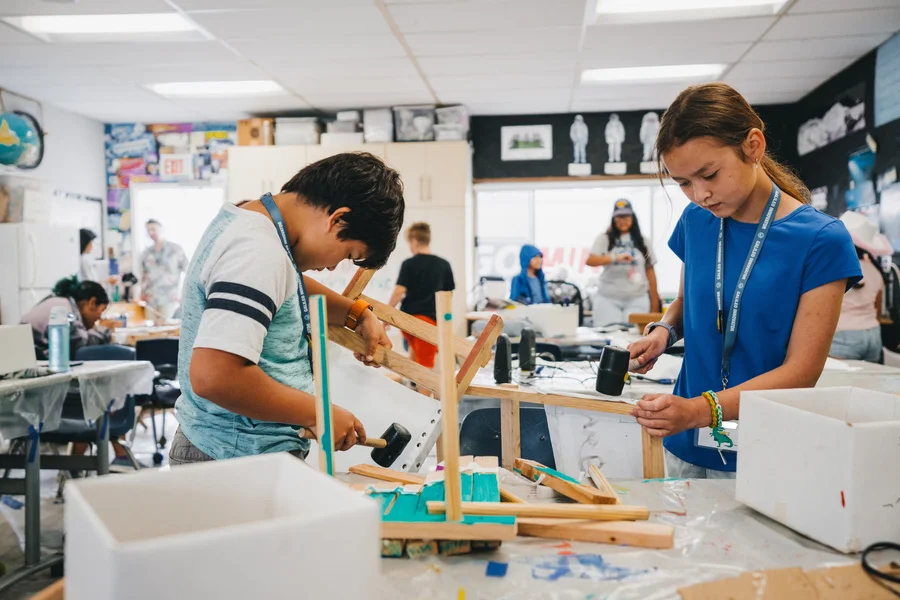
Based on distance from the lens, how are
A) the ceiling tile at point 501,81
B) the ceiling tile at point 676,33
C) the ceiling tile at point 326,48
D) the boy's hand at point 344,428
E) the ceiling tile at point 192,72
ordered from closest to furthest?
1. the boy's hand at point 344,428
2. the ceiling tile at point 676,33
3. the ceiling tile at point 326,48
4. the ceiling tile at point 192,72
5. the ceiling tile at point 501,81

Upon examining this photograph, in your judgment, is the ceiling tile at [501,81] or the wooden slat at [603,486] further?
the ceiling tile at [501,81]

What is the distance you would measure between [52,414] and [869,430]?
2985 millimetres

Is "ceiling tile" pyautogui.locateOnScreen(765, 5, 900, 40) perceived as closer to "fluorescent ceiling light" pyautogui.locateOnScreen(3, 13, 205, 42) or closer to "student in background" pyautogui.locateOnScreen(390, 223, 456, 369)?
"student in background" pyautogui.locateOnScreen(390, 223, 456, 369)

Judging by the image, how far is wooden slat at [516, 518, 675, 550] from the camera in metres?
0.96

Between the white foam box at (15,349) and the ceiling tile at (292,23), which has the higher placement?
the ceiling tile at (292,23)

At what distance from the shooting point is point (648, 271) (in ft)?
17.9

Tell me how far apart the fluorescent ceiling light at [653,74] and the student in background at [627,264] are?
40.4 inches

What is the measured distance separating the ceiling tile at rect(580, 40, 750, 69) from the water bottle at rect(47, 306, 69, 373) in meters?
3.74

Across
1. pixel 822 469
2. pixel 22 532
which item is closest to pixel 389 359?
pixel 822 469

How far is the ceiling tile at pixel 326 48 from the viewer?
4.41m

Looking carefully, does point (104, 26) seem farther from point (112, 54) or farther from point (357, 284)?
point (357, 284)

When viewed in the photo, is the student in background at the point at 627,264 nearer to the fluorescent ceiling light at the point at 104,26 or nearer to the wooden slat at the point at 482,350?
the fluorescent ceiling light at the point at 104,26

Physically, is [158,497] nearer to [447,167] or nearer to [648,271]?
[648,271]

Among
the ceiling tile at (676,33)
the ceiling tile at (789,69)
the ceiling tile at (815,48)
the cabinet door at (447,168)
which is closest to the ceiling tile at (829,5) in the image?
the ceiling tile at (676,33)
